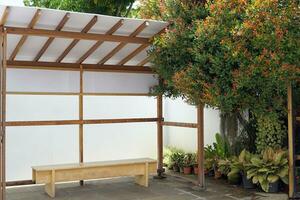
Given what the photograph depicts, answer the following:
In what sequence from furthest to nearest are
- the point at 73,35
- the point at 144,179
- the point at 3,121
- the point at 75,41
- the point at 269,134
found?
the point at 144,179, the point at 269,134, the point at 75,41, the point at 73,35, the point at 3,121

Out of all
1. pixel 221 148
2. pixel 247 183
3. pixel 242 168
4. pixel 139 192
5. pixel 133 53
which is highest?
pixel 133 53

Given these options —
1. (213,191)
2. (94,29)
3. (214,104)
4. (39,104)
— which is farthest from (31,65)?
(213,191)

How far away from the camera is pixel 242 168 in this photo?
25.2 ft

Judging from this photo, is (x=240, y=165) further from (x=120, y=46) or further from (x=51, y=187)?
(x=51, y=187)

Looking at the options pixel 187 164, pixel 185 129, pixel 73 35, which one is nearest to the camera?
pixel 73 35

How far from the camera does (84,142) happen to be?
8789 millimetres

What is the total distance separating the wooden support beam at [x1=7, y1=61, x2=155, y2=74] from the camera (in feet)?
24.6

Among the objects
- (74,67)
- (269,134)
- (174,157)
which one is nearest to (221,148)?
(174,157)

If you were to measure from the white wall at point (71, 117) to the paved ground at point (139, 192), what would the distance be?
2.32ft

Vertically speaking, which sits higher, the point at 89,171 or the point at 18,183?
the point at 89,171

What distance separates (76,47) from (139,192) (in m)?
2.96

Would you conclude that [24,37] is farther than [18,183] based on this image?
No

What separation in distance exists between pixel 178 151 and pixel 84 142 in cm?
261

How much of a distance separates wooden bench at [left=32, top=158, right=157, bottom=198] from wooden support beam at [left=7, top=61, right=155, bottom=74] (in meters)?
1.93
